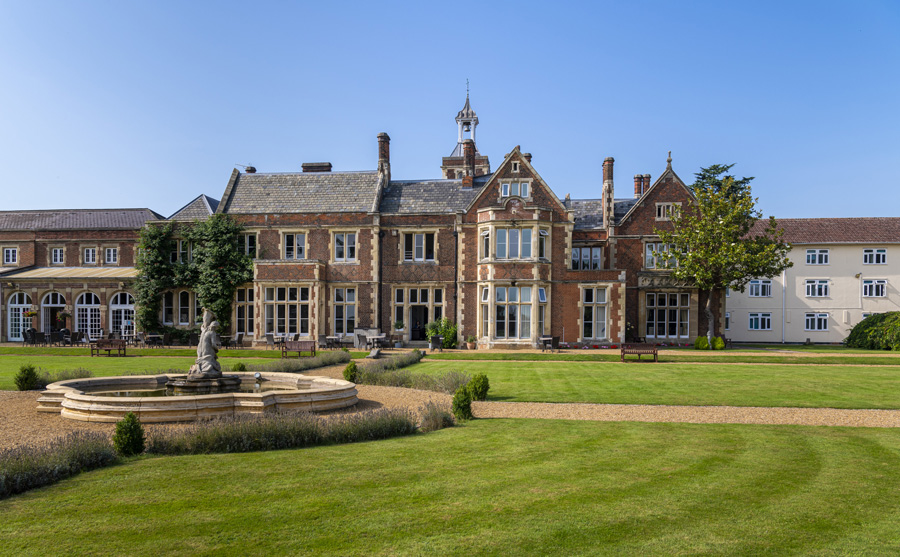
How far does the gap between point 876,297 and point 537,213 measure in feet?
95.7

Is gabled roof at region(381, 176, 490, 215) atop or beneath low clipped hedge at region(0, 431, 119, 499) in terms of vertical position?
atop

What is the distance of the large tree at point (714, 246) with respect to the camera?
112ft

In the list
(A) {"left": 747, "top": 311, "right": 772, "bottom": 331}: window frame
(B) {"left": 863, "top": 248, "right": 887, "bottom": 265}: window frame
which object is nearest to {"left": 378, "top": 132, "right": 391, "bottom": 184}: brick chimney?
(A) {"left": 747, "top": 311, "right": 772, "bottom": 331}: window frame

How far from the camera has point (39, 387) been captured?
55.6 ft

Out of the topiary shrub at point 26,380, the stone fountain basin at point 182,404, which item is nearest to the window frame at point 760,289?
the stone fountain basin at point 182,404

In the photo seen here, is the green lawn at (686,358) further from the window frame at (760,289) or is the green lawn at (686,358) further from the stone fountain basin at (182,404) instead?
the window frame at (760,289)

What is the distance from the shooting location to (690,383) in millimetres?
19031

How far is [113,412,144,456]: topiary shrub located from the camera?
929 centimetres

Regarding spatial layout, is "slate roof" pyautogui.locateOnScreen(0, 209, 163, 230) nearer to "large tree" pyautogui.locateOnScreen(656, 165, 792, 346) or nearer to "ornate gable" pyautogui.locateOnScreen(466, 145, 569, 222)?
"ornate gable" pyautogui.locateOnScreen(466, 145, 569, 222)

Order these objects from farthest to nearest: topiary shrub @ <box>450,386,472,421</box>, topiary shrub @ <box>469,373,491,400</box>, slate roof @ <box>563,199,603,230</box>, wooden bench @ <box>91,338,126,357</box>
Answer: slate roof @ <box>563,199,603,230</box>, wooden bench @ <box>91,338,126,357</box>, topiary shrub @ <box>469,373,491,400</box>, topiary shrub @ <box>450,386,472,421</box>

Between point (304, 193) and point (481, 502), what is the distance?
1290 inches

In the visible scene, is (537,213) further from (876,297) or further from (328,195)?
(876,297)

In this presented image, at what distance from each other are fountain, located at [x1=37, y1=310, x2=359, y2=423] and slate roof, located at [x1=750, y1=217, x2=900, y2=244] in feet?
134

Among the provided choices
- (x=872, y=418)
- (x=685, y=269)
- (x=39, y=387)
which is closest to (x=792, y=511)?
(x=872, y=418)
